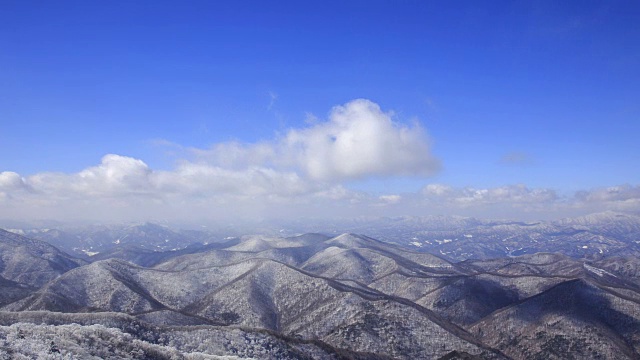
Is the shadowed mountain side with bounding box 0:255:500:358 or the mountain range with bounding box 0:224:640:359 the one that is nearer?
the mountain range with bounding box 0:224:640:359

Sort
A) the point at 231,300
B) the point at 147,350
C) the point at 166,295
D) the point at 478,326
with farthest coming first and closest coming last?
the point at 166,295
the point at 231,300
the point at 478,326
the point at 147,350

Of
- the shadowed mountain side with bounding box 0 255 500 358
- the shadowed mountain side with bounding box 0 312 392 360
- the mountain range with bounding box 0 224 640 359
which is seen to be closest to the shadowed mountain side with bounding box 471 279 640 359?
the mountain range with bounding box 0 224 640 359

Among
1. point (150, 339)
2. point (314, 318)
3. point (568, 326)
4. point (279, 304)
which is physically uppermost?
point (150, 339)

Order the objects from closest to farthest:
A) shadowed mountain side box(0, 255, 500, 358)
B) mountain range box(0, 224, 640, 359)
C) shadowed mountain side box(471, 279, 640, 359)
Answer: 1. mountain range box(0, 224, 640, 359)
2. shadowed mountain side box(0, 255, 500, 358)
3. shadowed mountain side box(471, 279, 640, 359)

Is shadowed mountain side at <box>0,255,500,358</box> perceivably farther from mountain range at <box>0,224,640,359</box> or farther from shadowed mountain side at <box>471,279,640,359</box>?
shadowed mountain side at <box>471,279,640,359</box>

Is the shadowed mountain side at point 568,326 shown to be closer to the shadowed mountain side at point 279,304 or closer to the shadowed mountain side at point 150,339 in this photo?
the shadowed mountain side at point 279,304

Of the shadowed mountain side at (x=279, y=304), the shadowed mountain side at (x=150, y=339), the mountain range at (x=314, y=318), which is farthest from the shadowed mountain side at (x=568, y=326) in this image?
the shadowed mountain side at (x=150, y=339)

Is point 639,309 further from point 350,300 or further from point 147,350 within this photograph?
point 147,350

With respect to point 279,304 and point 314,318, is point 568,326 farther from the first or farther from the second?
point 279,304

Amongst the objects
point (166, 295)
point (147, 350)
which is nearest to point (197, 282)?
point (166, 295)

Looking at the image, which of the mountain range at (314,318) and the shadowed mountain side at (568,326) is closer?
the mountain range at (314,318)

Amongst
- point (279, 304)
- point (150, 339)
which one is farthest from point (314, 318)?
point (150, 339)
